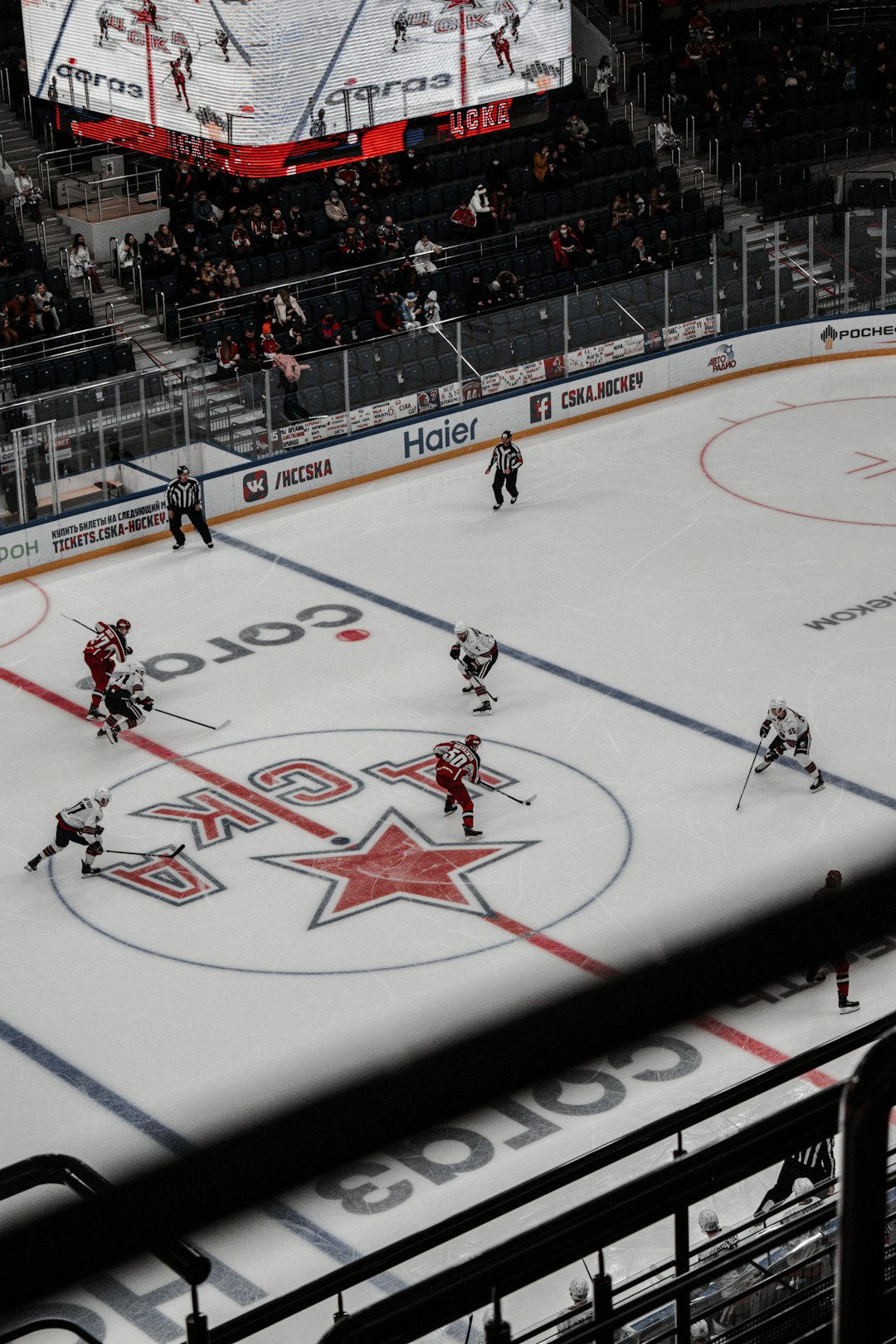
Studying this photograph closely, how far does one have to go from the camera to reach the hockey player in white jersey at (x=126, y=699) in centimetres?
1686

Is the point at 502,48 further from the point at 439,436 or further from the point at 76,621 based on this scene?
the point at 76,621

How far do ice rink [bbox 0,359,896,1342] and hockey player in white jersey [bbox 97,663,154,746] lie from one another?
29cm

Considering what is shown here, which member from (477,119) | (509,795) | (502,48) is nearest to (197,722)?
(509,795)

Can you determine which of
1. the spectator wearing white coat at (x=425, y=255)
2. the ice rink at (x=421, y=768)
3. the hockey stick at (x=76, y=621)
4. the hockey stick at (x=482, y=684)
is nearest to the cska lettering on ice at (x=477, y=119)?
the spectator wearing white coat at (x=425, y=255)

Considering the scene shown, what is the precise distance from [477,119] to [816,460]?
6167mm

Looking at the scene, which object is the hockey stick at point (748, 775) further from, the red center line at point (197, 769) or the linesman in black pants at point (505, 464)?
the linesman in black pants at point (505, 464)

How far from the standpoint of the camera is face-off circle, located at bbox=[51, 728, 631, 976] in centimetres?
1359

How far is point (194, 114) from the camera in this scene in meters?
21.0

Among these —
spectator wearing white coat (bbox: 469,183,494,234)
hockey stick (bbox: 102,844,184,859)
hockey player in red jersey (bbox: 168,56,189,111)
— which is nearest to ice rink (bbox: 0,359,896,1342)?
hockey stick (bbox: 102,844,184,859)

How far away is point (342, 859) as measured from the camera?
A: 14.9m

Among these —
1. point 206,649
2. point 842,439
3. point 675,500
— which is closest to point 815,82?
point 842,439

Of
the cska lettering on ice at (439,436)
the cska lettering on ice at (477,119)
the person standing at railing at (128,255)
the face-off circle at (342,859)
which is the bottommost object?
the face-off circle at (342,859)

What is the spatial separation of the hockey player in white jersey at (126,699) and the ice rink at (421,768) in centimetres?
29

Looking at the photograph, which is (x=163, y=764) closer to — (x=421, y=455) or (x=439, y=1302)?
(x=421, y=455)
